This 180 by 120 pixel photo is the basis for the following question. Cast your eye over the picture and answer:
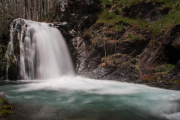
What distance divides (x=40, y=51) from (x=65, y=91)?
5.57m

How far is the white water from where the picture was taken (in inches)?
143

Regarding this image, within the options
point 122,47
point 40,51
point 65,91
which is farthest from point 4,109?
point 122,47

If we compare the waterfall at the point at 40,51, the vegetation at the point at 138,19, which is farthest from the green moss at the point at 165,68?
the waterfall at the point at 40,51

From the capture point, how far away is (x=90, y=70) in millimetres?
10539

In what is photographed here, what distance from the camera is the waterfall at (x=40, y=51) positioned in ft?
32.0

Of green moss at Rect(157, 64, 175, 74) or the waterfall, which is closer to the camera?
green moss at Rect(157, 64, 175, 74)

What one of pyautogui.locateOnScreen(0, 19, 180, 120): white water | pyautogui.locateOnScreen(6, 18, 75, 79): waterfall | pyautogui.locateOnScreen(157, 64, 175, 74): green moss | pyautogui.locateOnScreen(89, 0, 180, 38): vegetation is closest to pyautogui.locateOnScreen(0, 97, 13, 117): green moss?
pyautogui.locateOnScreen(0, 19, 180, 120): white water

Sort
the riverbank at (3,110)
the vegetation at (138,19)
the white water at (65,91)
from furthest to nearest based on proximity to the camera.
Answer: the vegetation at (138,19) < the white water at (65,91) < the riverbank at (3,110)

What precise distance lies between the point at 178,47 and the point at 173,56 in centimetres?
91

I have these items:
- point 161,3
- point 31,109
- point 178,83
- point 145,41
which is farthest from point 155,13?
point 31,109

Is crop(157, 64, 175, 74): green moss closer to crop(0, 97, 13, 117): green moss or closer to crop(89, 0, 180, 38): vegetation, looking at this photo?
crop(89, 0, 180, 38): vegetation

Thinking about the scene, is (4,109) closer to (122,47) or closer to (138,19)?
(122,47)

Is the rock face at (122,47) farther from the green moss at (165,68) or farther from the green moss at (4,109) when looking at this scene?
the green moss at (4,109)

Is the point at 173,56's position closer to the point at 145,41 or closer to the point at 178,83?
the point at 145,41
